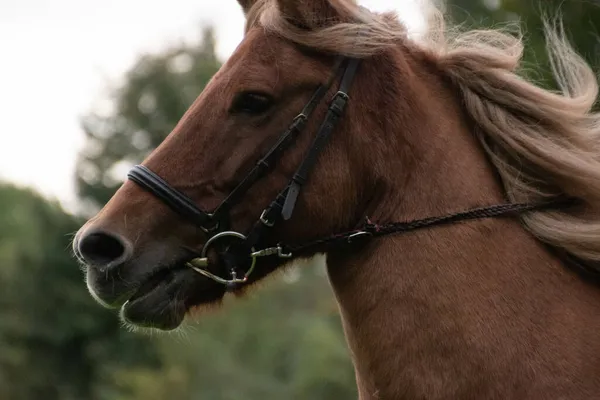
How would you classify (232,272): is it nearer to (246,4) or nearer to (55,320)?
(246,4)

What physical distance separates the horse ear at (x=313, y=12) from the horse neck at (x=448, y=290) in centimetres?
27

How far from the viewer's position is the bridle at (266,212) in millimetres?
3494

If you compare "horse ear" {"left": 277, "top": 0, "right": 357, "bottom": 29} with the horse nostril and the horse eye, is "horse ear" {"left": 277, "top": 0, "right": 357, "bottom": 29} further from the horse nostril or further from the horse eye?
the horse nostril

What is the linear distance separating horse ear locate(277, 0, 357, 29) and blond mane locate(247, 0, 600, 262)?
2 cm

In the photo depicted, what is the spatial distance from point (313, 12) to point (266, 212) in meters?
0.94

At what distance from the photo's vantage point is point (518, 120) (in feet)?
12.1

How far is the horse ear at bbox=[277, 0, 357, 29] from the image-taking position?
3.67 metres

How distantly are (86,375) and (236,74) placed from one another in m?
32.4

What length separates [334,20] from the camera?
12.2ft

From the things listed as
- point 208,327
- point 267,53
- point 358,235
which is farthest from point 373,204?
point 208,327

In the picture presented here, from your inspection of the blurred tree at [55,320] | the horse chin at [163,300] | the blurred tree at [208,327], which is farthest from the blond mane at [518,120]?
the blurred tree at [55,320]

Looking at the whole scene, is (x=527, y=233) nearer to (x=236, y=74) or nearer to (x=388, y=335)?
(x=388, y=335)

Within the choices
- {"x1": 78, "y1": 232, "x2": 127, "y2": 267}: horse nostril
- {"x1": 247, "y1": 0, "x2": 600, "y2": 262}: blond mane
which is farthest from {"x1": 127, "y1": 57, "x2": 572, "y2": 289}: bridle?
{"x1": 78, "y1": 232, "x2": 127, "y2": 267}: horse nostril

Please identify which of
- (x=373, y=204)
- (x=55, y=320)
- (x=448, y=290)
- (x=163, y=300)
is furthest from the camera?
(x=55, y=320)
